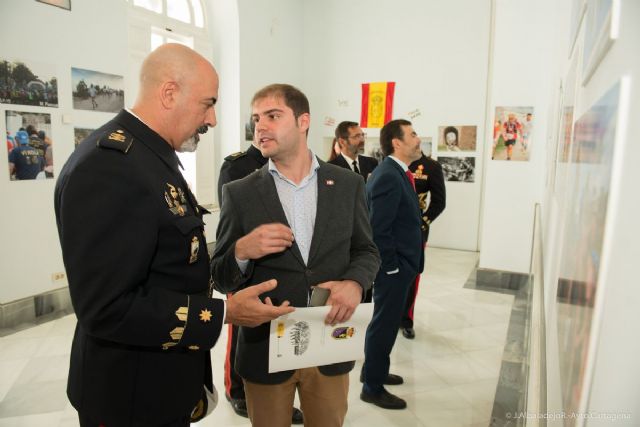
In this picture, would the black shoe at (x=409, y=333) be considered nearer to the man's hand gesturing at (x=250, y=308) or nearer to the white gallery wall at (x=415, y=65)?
the man's hand gesturing at (x=250, y=308)

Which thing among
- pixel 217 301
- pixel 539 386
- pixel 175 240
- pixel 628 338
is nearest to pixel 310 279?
pixel 217 301

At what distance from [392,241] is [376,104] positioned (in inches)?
269

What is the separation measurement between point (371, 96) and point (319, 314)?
8.26m

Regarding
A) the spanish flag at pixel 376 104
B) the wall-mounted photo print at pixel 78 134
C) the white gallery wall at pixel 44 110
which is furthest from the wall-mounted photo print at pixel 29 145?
the spanish flag at pixel 376 104

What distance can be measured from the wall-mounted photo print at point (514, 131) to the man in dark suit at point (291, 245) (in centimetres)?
434

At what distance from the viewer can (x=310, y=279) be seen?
1851mm

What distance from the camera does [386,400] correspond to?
3223 mm

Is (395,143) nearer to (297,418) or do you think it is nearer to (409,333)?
(297,418)

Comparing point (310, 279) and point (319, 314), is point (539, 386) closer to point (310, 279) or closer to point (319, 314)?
point (319, 314)

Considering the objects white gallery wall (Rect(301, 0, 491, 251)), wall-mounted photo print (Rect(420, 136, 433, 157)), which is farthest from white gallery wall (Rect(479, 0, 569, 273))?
wall-mounted photo print (Rect(420, 136, 433, 157))

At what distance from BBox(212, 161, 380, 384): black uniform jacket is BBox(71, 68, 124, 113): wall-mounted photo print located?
14.0ft

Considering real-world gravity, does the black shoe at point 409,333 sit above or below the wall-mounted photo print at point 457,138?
below

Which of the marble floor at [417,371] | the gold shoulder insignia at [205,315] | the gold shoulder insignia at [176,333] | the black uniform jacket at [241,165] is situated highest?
the black uniform jacket at [241,165]

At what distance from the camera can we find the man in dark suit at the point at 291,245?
1849 mm
